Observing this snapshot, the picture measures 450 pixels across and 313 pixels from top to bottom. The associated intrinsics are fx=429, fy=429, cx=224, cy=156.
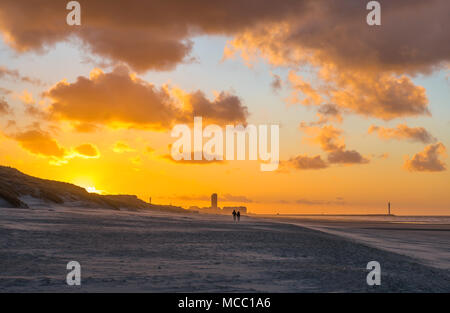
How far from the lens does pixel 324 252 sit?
829 inches

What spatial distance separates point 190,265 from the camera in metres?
15.6

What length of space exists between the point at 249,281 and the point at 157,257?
5.70 m

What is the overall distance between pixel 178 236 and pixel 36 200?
50302 millimetres

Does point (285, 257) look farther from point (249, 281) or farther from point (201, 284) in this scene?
point (201, 284)

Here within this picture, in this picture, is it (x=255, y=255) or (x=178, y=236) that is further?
(x=178, y=236)

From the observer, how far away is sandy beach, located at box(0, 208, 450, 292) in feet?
39.8

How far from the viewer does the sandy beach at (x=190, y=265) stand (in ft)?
39.8
